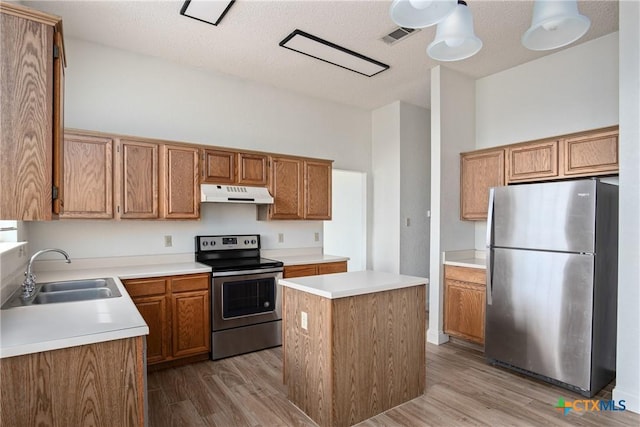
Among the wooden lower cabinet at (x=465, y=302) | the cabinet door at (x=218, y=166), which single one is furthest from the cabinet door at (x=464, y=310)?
the cabinet door at (x=218, y=166)

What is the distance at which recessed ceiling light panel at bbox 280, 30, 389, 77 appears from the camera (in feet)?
10.7

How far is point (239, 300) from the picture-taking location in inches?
138

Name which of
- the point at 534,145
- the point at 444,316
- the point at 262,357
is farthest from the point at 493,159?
the point at 262,357

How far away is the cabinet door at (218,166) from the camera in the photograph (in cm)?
360

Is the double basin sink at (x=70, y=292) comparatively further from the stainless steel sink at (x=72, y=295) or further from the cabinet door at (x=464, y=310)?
the cabinet door at (x=464, y=310)

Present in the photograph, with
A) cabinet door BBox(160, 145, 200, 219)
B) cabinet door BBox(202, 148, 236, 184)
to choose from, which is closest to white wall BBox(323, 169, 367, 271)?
cabinet door BBox(202, 148, 236, 184)

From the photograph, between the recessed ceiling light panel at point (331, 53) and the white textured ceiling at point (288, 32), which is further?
the recessed ceiling light panel at point (331, 53)

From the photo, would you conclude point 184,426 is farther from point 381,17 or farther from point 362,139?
point 362,139

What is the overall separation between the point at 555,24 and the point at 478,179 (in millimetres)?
2275

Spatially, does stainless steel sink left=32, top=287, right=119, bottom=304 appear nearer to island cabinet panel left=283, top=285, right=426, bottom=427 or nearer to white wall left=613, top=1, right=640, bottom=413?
island cabinet panel left=283, top=285, right=426, bottom=427

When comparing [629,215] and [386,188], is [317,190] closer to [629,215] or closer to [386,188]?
[386,188]

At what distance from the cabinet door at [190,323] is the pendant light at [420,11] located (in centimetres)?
271

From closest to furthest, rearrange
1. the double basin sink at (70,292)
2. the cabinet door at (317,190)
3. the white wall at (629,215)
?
the double basin sink at (70,292)
the white wall at (629,215)
the cabinet door at (317,190)

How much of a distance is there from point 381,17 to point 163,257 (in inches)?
117
